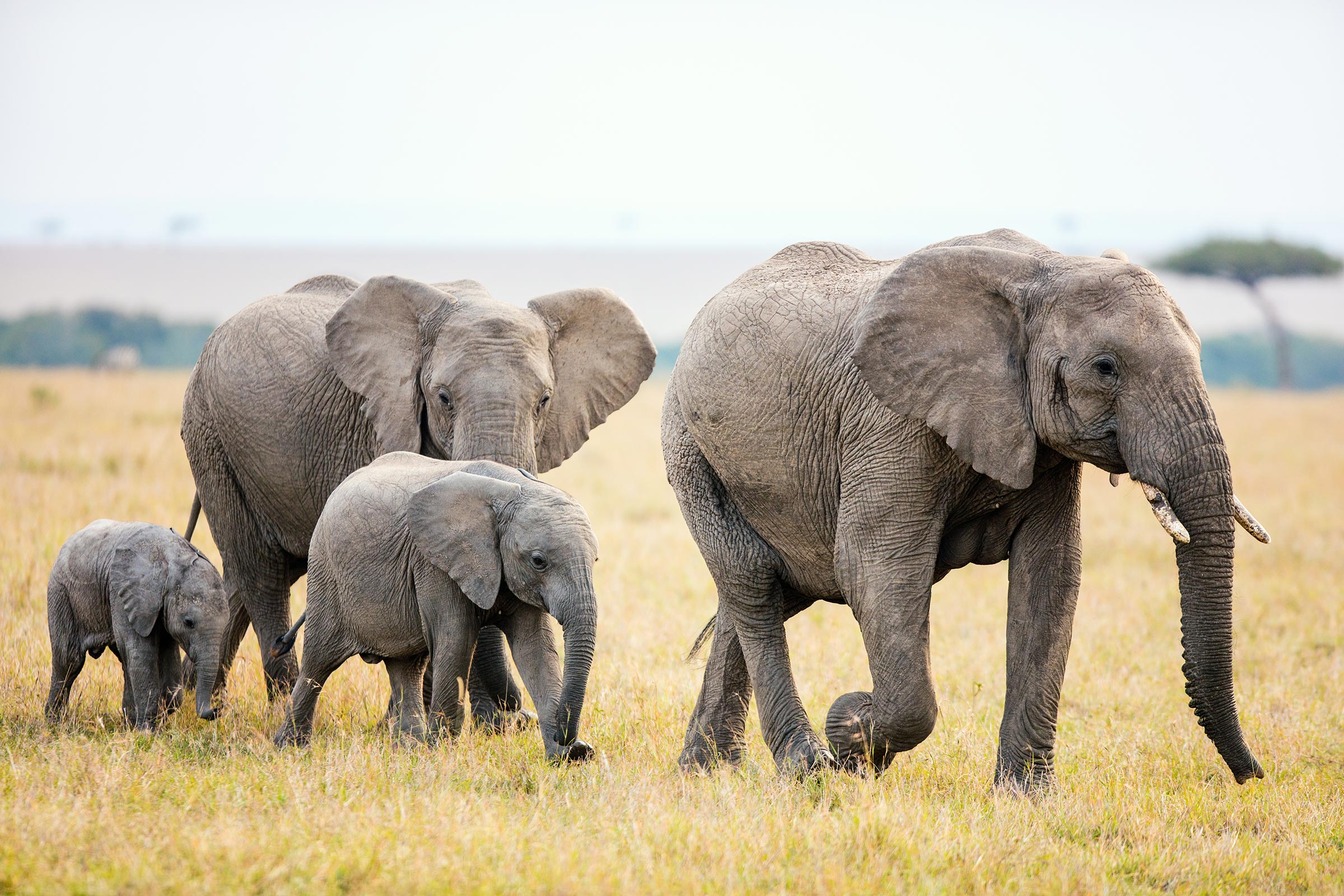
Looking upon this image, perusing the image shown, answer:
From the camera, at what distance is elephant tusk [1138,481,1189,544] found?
5.17 m

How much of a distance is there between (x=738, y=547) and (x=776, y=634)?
430mm

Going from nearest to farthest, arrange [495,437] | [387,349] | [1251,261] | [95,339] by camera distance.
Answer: [495,437] < [387,349] < [1251,261] < [95,339]

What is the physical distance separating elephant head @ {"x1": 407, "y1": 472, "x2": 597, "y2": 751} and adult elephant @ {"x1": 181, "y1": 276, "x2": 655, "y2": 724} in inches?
30.0

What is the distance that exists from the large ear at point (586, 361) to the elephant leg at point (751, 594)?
3.88 ft

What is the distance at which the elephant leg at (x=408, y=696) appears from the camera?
6.96m

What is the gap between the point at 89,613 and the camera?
7.29 meters

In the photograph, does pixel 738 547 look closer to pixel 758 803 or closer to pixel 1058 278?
pixel 758 803

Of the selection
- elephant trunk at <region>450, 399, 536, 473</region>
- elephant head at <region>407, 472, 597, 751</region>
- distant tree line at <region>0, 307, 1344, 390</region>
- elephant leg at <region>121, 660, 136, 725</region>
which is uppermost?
elephant trunk at <region>450, 399, 536, 473</region>

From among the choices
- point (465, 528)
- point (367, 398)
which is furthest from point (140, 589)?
point (465, 528)

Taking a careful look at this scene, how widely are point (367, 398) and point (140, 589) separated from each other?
1489 mm

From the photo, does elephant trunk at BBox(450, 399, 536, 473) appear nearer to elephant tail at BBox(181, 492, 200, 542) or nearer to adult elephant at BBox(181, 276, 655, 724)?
adult elephant at BBox(181, 276, 655, 724)

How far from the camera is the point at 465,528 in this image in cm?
640

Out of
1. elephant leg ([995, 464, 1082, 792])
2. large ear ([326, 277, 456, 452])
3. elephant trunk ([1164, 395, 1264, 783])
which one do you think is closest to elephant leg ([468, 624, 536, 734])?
large ear ([326, 277, 456, 452])

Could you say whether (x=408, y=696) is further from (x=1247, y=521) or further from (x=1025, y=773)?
(x=1247, y=521)
